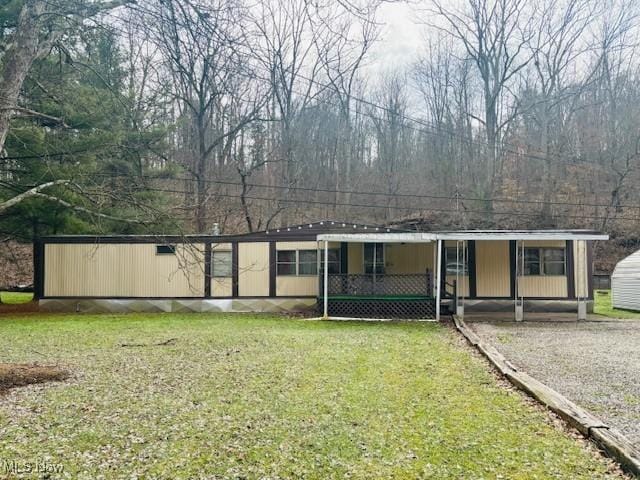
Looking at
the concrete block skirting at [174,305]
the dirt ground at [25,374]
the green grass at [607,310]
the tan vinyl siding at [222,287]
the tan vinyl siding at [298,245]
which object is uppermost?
the tan vinyl siding at [298,245]

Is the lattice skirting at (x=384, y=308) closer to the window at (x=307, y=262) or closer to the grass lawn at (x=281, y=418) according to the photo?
the window at (x=307, y=262)

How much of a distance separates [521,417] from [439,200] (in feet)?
Answer: 82.6

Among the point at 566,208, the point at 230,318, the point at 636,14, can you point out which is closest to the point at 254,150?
the point at 230,318

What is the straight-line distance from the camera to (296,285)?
16.4m

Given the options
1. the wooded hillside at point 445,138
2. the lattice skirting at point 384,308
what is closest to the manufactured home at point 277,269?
the lattice skirting at point 384,308

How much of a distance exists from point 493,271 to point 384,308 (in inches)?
162

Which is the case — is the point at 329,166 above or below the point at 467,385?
above

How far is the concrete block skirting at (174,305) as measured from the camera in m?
16.3

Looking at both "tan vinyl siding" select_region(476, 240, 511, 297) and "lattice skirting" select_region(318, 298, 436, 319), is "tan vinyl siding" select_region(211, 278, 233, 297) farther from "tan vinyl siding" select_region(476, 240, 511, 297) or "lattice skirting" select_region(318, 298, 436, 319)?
"tan vinyl siding" select_region(476, 240, 511, 297)

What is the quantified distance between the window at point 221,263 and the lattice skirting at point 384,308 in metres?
3.93

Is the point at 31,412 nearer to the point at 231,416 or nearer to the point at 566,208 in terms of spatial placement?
the point at 231,416

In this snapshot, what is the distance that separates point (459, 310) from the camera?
14680 millimetres

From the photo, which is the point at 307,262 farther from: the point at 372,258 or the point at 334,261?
the point at 372,258

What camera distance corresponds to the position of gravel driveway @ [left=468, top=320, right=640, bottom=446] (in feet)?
17.5
